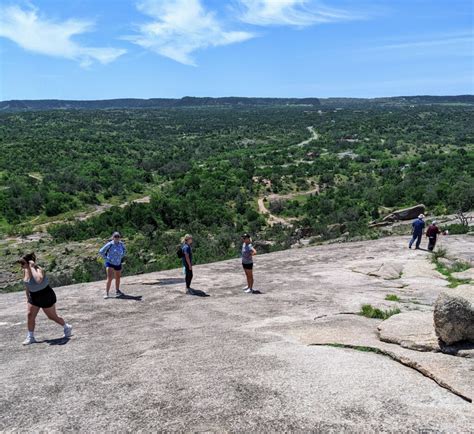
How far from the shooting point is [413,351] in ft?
25.1

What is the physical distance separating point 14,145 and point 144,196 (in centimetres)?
3375

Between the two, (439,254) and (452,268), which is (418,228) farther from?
(452,268)

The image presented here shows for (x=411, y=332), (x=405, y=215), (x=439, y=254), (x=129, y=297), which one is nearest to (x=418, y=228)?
(x=439, y=254)

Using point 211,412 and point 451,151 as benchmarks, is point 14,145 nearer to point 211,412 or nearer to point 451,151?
point 451,151

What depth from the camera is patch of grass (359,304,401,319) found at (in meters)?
10.0

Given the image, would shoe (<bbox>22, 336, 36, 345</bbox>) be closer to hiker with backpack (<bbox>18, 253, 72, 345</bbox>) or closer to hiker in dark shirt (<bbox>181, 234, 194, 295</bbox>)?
hiker with backpack (<bbox>18, 253, 72, 345</bbox>)

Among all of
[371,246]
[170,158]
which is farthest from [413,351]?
[170,158]

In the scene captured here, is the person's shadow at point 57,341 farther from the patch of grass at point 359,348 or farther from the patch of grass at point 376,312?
the patch of grass at point 376,312

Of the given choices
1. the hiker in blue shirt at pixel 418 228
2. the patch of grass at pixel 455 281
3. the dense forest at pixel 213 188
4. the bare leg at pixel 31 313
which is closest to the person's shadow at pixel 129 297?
the bare leg at pixel 31 313

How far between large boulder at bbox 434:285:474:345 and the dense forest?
1427 centimetres

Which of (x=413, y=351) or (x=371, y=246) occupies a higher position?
(x=413, y=351)

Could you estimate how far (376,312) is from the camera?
33.3 feet

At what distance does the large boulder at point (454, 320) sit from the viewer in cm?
738

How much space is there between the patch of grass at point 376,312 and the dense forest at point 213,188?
11556 millimetres
